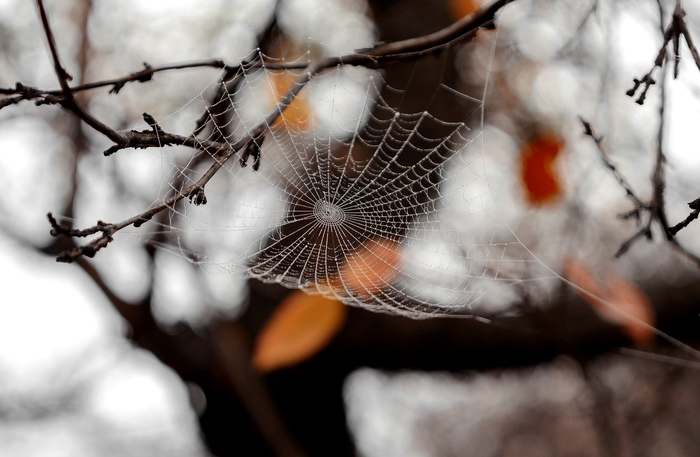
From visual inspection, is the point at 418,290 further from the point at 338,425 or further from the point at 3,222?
the point at 3,222

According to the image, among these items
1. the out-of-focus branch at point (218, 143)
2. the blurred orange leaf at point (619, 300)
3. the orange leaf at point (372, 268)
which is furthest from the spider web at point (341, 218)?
the out-of-focus branch at point (218, 143)

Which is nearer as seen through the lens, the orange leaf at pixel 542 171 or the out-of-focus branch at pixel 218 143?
the out-of-focus branch at pixel 218 143

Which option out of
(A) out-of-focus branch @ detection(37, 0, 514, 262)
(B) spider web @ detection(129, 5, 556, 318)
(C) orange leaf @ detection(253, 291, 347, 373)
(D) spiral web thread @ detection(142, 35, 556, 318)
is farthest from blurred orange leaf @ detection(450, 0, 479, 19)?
(C) orange leaf @ detection(253, 291, 347, 373)

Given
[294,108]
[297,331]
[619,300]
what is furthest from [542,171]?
[297,331]

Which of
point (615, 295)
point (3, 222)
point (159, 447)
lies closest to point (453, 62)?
point (615, 295)

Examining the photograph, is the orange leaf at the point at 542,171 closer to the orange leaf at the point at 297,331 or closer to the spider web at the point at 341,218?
the spider web at the point at 341,218

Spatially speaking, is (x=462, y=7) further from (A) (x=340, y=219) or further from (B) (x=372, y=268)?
(B) (x=372, y=268)
